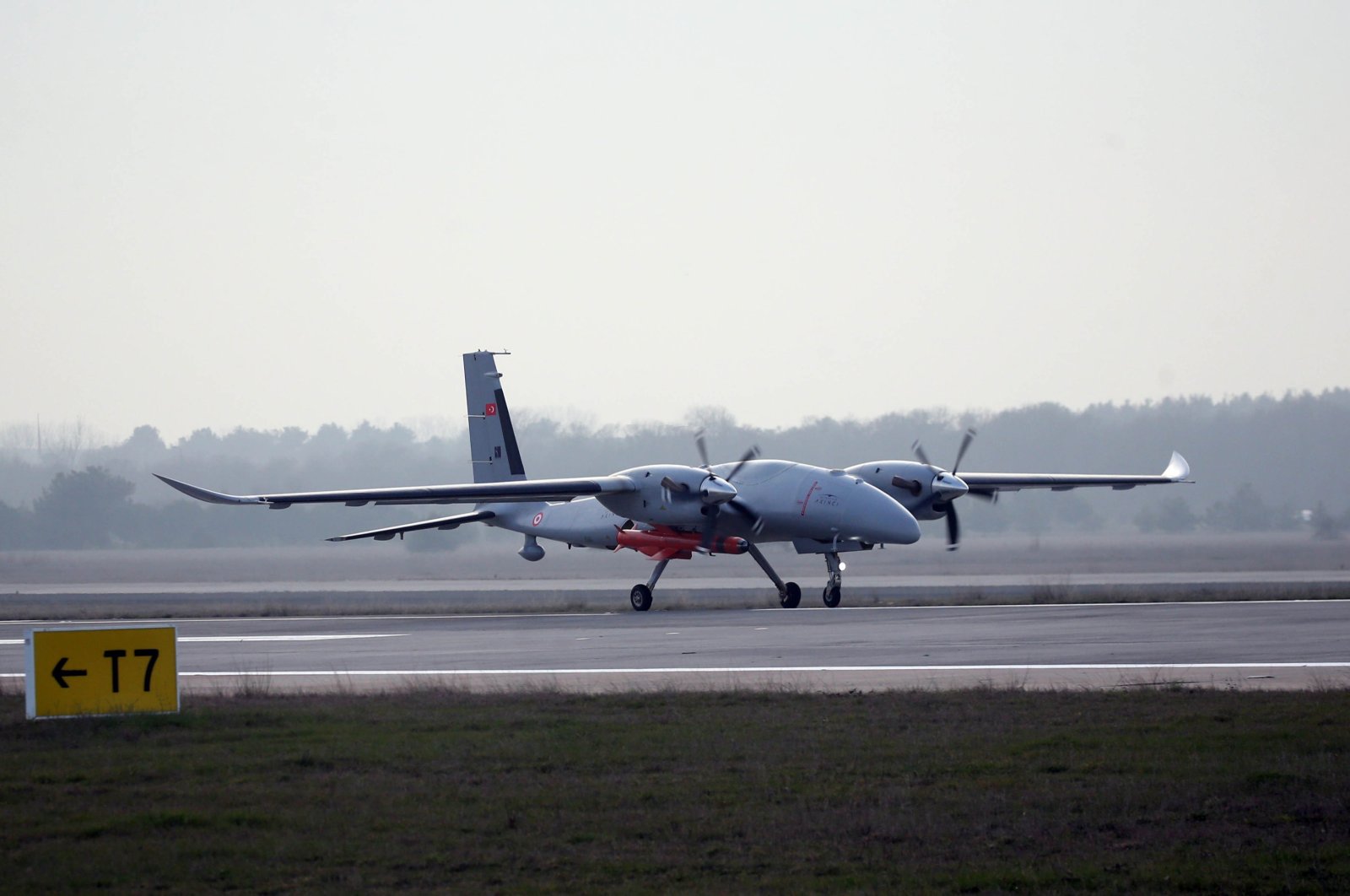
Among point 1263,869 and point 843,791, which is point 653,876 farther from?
point 1263,869

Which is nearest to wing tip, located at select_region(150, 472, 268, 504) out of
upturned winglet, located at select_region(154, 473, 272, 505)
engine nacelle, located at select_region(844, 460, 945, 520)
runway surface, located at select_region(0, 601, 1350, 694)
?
upturned winglet, located at select_region(154, 473, 272, 505)

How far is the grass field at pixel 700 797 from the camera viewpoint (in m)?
6.96

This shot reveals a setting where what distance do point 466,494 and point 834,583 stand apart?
808cm

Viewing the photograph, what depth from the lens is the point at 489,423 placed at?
34750 millimetres

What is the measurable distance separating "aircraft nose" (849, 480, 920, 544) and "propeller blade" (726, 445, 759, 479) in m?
2.63

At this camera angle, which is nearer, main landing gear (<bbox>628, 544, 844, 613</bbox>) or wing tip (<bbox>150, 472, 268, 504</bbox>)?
wing tip (<bbox>150, 472, 268, 504</bbox>)

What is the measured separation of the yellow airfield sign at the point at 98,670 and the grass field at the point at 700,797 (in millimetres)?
331

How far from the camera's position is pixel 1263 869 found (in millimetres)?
6828

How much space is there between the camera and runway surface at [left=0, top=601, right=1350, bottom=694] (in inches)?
602

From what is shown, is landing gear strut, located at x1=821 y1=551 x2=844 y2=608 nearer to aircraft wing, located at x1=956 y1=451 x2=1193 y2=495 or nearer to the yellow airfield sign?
aircraft wing, located at x1=956 y1=451 x2=1193 y2=495

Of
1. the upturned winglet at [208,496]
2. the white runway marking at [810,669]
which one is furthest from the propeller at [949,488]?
the upturned winglet at [208,496]

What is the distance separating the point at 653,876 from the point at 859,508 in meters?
21.6

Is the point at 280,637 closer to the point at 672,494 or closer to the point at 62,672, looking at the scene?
the point at 672,494

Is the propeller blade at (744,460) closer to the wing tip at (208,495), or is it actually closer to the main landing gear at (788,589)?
the main landing gear at (788,589)
